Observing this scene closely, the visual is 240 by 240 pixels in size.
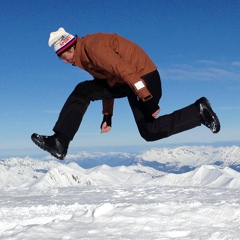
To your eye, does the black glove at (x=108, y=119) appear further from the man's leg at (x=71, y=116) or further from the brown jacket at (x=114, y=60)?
the brown jacket at (x=114, y=60)

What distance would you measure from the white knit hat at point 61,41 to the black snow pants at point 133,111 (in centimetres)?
95

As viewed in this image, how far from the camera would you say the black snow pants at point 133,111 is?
22.2 feet

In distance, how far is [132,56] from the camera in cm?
622

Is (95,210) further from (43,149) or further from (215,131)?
(215,131)

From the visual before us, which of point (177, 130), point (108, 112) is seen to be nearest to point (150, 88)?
point (177, 130)

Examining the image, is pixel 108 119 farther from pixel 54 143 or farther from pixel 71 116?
pixel 54 143

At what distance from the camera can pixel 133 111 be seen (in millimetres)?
6867

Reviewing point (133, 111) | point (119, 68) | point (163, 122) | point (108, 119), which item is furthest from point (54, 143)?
point (119, 68)

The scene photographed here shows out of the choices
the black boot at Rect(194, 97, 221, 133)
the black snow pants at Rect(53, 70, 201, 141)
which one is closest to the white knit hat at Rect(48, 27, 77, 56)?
the black snow pants at Rect(53, 70, 201, 141)

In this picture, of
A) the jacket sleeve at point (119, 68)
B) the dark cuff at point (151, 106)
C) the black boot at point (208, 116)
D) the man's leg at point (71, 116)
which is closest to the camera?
the jacket sleeve at point (119, 68)

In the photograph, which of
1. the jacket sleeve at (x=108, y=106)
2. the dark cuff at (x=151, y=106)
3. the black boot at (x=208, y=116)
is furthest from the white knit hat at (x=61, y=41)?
the black boot at (x=208, y=116)

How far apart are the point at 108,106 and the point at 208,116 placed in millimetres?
2093

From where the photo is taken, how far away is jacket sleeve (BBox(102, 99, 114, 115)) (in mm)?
7863

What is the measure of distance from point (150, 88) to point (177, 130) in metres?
1.04
